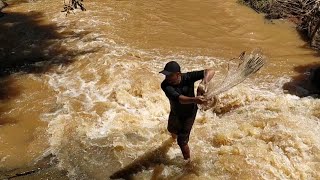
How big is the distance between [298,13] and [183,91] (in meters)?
7.82

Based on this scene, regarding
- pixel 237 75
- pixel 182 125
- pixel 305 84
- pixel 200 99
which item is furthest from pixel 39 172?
pixel 305 84

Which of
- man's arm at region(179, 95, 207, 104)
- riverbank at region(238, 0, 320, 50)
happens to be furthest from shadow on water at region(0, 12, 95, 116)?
riverbank at region(238, 0, 320, 50)

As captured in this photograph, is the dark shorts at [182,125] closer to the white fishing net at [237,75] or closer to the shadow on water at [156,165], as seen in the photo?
the white fishing net at [237,75]

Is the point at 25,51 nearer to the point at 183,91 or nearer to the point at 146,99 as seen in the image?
the point at 146,99

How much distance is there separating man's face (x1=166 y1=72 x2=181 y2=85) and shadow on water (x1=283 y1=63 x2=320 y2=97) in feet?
12.3

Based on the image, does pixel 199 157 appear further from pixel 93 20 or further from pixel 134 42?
pixel 93 20

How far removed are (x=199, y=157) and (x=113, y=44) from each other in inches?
211

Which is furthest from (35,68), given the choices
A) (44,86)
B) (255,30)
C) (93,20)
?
(255,30)

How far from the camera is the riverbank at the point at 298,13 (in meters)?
10.2

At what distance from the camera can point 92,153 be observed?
6250 millimetres

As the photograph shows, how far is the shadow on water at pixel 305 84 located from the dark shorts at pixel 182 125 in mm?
3303

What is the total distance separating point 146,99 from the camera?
25.6 feet

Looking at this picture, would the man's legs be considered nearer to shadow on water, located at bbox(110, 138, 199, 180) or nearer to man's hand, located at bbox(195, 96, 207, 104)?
shadow on water, located at bbox(110, 138, 199, 180)

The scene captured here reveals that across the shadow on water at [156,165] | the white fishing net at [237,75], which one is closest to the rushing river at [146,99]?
the shadow on water at [156,165]
